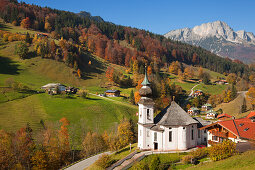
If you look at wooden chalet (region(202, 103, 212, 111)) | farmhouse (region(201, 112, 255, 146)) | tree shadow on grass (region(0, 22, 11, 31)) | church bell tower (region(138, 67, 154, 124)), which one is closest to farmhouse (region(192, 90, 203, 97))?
wooden chalet (region(202, 103, 212, 111))

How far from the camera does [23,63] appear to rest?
11594cm

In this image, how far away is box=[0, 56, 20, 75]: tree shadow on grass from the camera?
103688 millimetres

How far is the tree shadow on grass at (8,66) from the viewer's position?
10369 centimetres

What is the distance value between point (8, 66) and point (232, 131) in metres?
111

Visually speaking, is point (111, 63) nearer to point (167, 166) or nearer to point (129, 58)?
point (129, 58)

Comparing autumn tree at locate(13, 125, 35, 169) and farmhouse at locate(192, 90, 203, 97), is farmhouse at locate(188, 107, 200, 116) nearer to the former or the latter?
farmhouse at locate(192, 90, 203, 97)

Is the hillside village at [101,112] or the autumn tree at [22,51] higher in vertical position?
the autumn tree at [22,51]

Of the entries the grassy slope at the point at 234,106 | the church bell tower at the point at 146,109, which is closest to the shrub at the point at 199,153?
the church bell tower at the point at 146,109

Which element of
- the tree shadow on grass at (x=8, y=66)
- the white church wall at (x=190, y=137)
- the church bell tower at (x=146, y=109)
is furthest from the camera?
the tree shadow on grass at (x=8, y=66)

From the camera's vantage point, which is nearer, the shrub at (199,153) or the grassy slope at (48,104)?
the shrub at (199,153)

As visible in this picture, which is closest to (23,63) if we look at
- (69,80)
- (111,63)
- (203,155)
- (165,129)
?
(69,80)

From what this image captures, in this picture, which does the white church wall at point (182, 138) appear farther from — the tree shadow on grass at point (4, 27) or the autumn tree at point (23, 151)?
the tree shadow on grass at point (4, 27)

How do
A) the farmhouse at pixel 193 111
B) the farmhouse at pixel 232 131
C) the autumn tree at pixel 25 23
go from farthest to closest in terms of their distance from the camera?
the autumn tree at pixel 25 23
the farmhouse at pixel 193 111
the farmhouse at pixel 232 131

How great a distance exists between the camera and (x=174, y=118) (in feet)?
124
